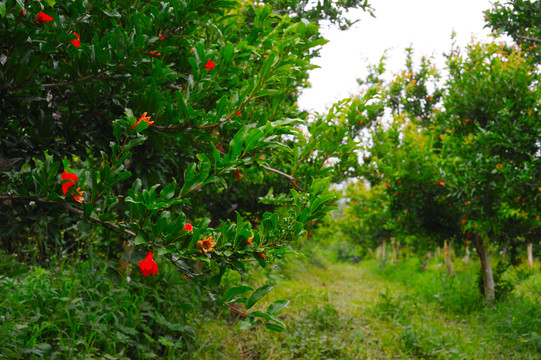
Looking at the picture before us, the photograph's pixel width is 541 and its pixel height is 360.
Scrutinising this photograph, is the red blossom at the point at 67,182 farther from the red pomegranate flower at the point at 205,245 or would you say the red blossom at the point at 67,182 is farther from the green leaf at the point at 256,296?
the green leaf at the point at 256,296

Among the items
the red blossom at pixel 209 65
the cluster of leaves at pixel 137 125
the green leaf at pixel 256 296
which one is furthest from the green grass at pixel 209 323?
the red blossom at pixel 209 65

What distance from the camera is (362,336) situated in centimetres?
482

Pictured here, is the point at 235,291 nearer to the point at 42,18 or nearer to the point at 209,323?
the point at 42,18

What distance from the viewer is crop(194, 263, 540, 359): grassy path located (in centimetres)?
406

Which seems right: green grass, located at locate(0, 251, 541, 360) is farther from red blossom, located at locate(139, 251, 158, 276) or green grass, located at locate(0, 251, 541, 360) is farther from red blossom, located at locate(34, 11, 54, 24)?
red blossom, located at locate(34, 11, 54, 24)

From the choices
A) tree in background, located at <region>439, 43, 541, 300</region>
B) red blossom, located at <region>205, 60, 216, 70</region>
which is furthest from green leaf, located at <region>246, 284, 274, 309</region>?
tree in background, located at <region>439, 43, 541, 300</region>

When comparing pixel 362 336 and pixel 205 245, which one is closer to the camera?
pixel 205 245

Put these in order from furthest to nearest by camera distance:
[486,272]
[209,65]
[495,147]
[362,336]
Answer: [486,272] → [495,147] → [362,336] → [209,65]

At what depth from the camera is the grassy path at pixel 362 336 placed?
4059 millimetres

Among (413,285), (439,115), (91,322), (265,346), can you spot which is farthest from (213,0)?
(413,285)

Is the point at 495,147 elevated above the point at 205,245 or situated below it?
above

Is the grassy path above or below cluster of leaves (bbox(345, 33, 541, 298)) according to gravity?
below

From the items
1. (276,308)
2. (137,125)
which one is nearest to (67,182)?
(137,125)

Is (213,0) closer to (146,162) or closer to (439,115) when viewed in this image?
(146,162)
